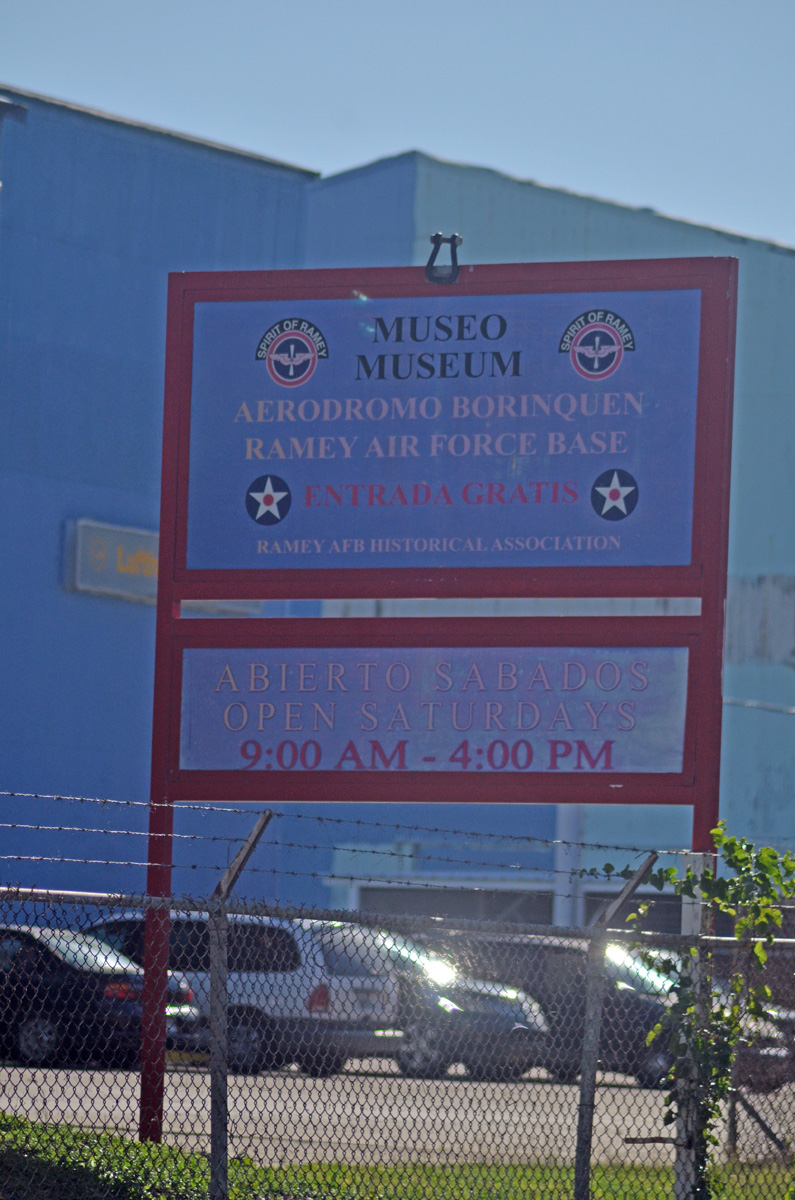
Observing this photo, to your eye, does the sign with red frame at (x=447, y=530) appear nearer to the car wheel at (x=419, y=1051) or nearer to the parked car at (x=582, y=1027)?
the parked car at (x=582, y=1027)

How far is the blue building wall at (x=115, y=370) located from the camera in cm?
2534

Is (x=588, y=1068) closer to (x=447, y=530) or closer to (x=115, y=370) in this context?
(x=447, y=530)

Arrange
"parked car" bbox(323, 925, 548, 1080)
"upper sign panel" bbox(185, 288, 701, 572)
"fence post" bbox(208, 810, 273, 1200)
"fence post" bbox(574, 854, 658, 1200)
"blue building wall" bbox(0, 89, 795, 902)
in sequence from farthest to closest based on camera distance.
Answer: "blue building wall" bbox(0, 89, 795, 902) → "upper sign panel" bbox(185, 288, 701, 572) → "parked car" bbox(323, 925, 548, 1080) → "fence post" bbox(574, 854, 658, 1200) → "fence post" bbox(208, 810, 273, 1200)

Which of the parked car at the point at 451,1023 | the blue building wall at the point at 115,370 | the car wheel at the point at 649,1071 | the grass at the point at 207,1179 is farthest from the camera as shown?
the blue building wall at the point at 115,370

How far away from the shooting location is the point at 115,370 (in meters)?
26.5

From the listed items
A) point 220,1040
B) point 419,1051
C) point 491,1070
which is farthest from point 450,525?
point 220,1040

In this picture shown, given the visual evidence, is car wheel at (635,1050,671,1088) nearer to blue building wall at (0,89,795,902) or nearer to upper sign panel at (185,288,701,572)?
upper sign panel at (185,288,701,572)

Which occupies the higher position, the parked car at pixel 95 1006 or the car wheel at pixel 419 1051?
the car wheel at pixel 419 1051

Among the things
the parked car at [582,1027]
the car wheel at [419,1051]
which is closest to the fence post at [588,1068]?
the parked car at [582,1027]

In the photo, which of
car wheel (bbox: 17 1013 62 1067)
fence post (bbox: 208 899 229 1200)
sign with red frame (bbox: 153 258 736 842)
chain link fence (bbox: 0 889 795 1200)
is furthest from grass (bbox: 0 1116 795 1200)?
sign with red frame (bbox: 153 258 736 842)

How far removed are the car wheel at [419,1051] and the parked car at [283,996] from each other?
19cm

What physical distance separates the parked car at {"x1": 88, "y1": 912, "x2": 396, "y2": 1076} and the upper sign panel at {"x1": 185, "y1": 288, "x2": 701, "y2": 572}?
2.38 meters

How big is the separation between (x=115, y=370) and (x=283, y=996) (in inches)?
689

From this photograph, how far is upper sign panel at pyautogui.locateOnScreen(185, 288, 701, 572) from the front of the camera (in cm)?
909
